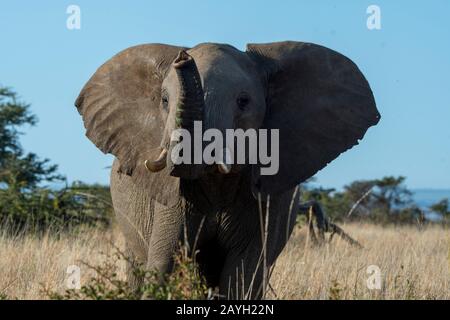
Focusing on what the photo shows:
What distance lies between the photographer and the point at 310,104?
24.2 ft

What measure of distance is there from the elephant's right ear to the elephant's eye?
0.61 metres

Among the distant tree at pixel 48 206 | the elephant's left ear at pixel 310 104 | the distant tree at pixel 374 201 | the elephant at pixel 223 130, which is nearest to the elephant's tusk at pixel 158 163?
the elephant at pixel 223 130

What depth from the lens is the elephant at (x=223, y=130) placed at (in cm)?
656

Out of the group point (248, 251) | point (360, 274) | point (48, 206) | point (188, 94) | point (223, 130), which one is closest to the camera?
point (188, 94)

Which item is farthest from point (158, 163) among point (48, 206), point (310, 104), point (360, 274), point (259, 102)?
point (48, 206)

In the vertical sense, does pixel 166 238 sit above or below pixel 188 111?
below

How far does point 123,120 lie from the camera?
748 centimetres

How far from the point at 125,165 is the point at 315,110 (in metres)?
1.41

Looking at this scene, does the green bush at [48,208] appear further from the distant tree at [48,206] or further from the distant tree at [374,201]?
the distant tree at [374,201]

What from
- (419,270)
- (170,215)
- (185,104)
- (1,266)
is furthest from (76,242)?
(185,104)

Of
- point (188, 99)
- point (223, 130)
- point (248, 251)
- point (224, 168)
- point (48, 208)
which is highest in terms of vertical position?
point (188, 99)

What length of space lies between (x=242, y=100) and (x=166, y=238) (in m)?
1.06

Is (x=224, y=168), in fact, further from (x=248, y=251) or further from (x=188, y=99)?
(x=248, y=251)
